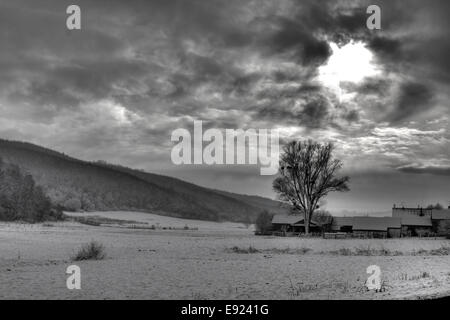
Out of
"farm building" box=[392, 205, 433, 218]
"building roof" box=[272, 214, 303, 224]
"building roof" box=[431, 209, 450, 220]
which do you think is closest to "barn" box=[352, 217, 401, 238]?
"building roof" box=[272, 214, 303, 224]

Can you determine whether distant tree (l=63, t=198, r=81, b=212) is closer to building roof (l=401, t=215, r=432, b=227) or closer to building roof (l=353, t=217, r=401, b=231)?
building roof (l=353, t=217, r=401, b=231)

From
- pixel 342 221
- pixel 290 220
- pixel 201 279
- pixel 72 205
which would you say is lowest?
pixel 342 221

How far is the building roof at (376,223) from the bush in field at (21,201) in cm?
5540

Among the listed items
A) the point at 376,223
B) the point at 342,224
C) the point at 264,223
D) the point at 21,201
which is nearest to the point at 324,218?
the point at 342,224

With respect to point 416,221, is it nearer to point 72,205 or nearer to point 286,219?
point 286,219

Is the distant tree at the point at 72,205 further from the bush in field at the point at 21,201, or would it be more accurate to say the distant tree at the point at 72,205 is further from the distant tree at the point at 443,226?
the distant tree at the point at 443,226

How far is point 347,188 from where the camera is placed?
65938 mm

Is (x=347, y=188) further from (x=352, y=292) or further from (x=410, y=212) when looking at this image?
(x=410, y=212)

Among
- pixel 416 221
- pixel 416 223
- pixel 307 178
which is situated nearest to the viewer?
pixel 307 178

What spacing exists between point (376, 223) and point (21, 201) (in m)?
62.6

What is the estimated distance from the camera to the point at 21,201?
3007 inches

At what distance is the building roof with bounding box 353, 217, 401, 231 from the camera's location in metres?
90.7
